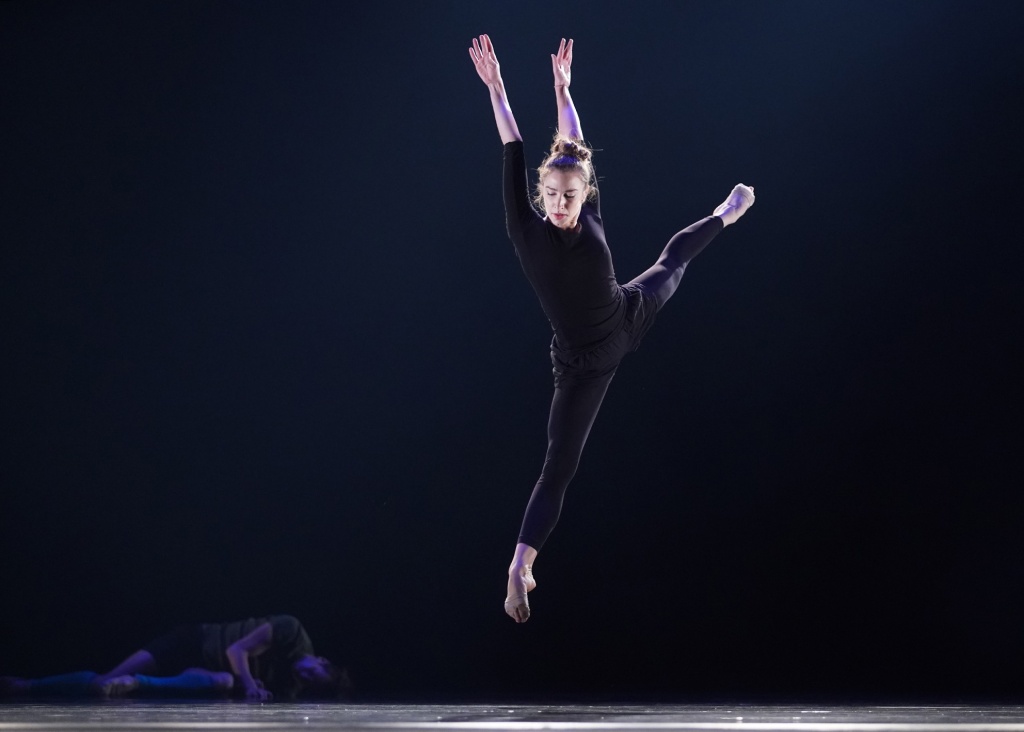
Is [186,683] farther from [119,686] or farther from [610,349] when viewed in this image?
[610,349]

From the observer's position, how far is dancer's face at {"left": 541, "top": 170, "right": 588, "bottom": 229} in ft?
9.13

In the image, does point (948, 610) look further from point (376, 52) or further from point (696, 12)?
point (376, 52)

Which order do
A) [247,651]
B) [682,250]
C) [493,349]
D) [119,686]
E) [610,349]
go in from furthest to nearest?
[493,349] → [247,651] → [119,686] → [682,250] → [610,349]

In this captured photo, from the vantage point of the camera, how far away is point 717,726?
7.17 ft

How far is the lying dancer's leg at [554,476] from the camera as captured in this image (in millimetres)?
2844

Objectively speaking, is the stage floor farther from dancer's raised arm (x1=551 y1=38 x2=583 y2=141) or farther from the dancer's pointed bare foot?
dancer's raised arm (x1=551 y1=38 x2=583 y2=141)

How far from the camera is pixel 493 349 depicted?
4.57 meters

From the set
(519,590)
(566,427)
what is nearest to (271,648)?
(519,590)

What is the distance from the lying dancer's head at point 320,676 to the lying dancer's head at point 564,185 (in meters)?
2.45

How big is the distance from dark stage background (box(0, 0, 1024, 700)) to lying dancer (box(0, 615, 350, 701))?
0.10m

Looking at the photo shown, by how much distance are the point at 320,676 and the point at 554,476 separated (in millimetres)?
1993

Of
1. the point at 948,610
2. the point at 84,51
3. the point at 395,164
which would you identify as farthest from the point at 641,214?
the point at 84,51

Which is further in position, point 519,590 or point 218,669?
point 218,669

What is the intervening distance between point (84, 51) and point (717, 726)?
4.11m
